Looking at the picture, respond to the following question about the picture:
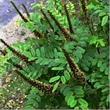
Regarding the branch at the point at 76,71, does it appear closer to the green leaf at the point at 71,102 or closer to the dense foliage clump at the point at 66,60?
the dense foliage clump at the point at 66,60

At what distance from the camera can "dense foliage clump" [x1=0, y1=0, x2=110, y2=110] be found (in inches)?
127

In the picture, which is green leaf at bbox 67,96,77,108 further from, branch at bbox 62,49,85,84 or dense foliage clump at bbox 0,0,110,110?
branch at bbox 62,49,85,84

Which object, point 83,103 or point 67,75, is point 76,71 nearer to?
point 67,75

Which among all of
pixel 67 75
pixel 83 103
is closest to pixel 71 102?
pixel 83 103

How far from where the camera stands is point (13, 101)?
7.02 meters

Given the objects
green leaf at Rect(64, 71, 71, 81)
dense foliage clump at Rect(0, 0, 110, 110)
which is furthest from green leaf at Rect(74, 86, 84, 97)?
green leaf at Rect(64, 71, 71, 81)

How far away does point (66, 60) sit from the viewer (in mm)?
3229

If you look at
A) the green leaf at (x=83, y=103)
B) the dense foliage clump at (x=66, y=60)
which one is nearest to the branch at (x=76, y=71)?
the dense foliage clump at (x=66, y=60)

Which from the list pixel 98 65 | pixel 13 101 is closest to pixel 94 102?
pixel 98 65

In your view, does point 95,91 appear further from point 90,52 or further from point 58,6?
point 58,6

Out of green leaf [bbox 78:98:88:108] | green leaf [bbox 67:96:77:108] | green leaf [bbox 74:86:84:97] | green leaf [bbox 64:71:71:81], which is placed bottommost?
green leaf [bbox 78:98:88:108]

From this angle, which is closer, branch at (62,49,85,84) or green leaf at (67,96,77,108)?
branch at (62,49,85,84)

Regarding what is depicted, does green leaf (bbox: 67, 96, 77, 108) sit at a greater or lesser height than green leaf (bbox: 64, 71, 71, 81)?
lesser

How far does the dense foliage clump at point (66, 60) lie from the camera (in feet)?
10.6
